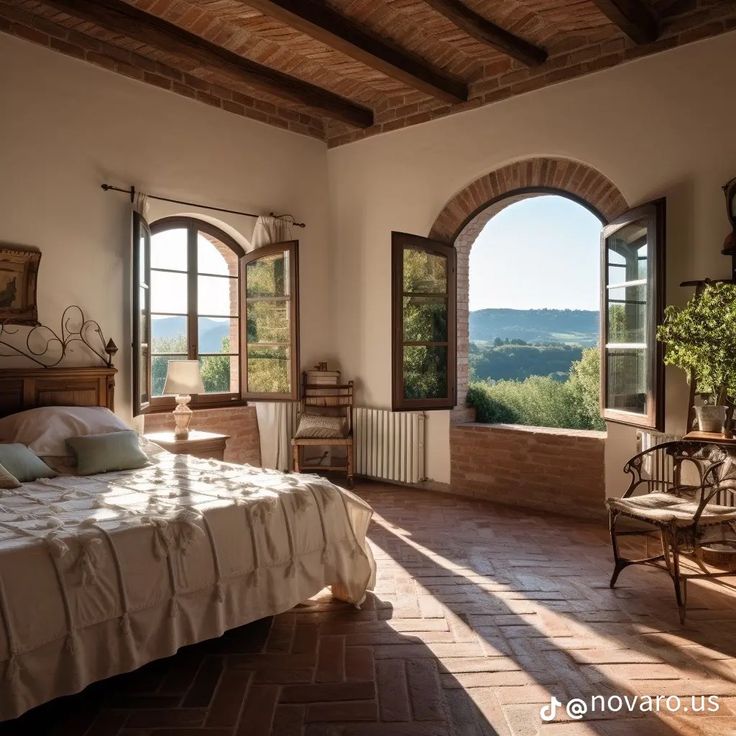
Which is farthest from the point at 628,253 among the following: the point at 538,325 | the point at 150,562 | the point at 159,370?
the point at 538,325

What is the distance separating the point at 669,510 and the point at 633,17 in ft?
10.2

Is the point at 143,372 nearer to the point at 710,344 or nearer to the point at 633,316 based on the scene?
the point at 633,316

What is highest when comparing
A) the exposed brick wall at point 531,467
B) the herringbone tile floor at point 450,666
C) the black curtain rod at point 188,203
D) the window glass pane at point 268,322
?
the black curtain rod at point 188,203

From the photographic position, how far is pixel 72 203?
4.82 metres

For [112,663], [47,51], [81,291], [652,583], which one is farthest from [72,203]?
[652,583]

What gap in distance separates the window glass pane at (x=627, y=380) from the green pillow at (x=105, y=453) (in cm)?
317

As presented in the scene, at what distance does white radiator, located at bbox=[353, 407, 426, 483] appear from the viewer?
6039 mm

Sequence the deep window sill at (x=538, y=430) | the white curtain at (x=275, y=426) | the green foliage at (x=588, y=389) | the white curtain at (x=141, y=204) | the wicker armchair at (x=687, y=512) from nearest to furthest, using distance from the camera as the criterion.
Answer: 1. the wicker armchair at (x=687, y=512)
2. the white curtain at (x=141, y=204)
3. the deep window sill at (x=538, y=430)
4. the white curtain at (x=275, y=426)
5. the green foliage at (x=588, y=389)

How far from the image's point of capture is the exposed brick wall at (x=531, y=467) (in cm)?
510

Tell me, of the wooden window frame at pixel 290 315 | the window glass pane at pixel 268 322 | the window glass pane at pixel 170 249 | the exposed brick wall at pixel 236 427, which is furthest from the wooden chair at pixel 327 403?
the window glass pane at pixel 170 249

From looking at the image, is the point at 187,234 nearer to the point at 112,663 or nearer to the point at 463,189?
the point at 463,189

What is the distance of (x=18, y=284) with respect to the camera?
4500 millimetres

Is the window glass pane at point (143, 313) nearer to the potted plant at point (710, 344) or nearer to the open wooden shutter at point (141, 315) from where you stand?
the open wooden shutter at point (141, 315)

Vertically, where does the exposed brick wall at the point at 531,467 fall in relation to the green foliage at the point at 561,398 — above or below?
below
